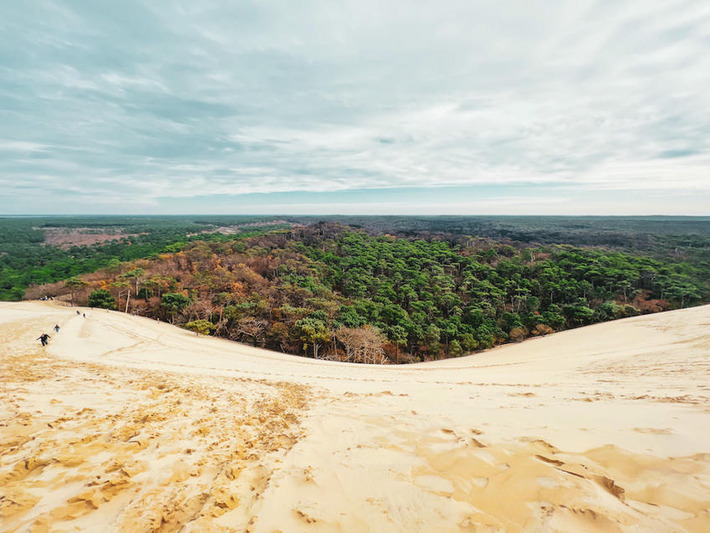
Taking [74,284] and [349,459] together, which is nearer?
[349,459]

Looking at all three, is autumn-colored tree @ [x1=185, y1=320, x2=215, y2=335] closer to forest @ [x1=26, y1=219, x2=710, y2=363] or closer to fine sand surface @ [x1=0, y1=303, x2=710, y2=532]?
forest @ [x1=26, y1=219, x2=710, y2=363]

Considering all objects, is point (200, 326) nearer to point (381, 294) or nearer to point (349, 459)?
point (381, 294)

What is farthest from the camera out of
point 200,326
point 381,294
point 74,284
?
point 381,294

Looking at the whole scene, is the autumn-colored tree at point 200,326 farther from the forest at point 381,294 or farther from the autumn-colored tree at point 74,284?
the autumn-colored tree at point 74,284

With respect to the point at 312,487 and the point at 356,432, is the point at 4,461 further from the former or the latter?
the point at 356,432

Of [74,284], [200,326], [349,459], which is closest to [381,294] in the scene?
[200,326]

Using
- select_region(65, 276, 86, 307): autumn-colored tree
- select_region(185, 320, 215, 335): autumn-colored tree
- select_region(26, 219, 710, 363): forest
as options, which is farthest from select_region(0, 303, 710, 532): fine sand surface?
select_region(65, 276, 86, 307): autumn-colored tree
